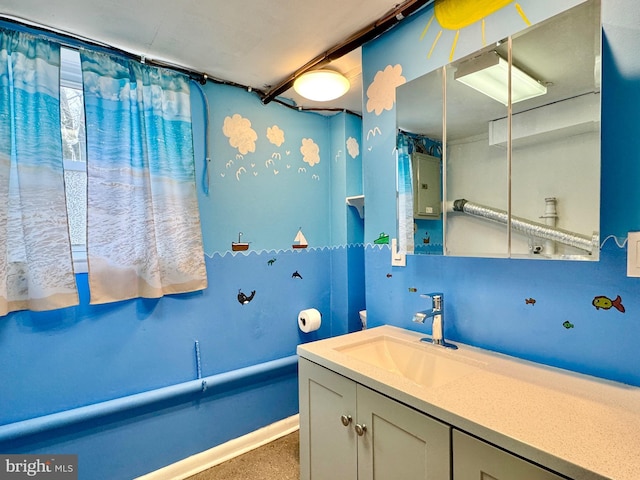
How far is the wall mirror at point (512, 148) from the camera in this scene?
0.93 meters

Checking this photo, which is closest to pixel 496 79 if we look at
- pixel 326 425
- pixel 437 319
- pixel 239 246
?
pixel 437 319

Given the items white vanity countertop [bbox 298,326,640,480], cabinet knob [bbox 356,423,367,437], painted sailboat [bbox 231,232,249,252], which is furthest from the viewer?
painted sailboat [bbox 231,232,249,252]

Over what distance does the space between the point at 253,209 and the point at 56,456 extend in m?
1.47

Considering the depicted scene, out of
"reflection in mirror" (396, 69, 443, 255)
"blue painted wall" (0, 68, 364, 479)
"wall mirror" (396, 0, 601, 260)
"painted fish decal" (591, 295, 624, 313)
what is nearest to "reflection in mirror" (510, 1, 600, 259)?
"wall mirror" (396, 0, 601, 260)

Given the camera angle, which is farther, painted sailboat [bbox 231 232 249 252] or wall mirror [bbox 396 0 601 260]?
painted sailboat [bbox 231 232 249 252]

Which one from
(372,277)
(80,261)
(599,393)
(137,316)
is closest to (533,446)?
(599,393)

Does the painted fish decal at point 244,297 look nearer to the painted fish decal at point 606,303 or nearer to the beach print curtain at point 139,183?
the beach print curtain at point 139,183

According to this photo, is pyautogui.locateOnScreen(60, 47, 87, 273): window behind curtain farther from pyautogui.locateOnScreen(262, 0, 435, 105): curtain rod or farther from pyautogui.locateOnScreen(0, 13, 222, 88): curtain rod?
pyautogui.locateOnScreen(262, 0, 435, 105): curtain rod

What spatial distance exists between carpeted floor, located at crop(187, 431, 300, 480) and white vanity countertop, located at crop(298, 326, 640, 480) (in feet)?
3.31

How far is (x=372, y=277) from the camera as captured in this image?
1665 mm

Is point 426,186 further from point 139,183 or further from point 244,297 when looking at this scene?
point 139,183

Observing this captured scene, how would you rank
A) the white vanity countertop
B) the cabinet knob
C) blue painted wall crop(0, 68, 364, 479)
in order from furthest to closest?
blue painted wall crop(0, 68, 364, 479) → the cabinet knob → the white vanity countertop

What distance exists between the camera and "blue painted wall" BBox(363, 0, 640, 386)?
2.97 feet

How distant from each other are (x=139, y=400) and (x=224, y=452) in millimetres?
611
